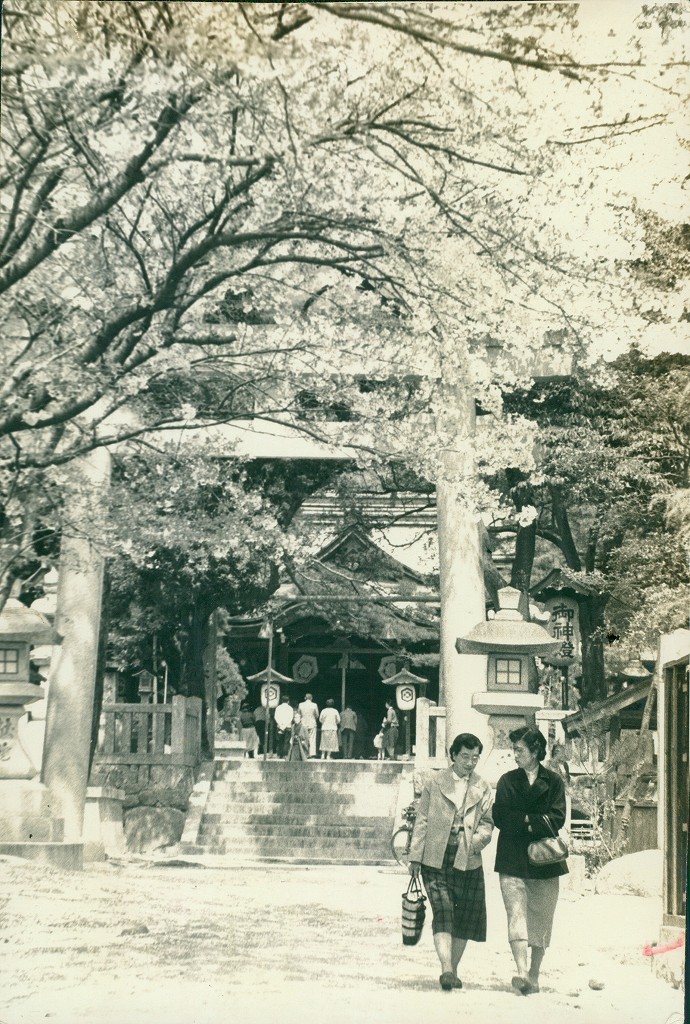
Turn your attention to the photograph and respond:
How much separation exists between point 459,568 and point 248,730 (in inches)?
56.8

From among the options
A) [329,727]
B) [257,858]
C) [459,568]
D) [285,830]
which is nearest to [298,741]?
[329,727]

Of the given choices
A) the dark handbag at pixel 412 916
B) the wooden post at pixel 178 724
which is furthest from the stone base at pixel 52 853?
the dark handbag at pixel 412 916

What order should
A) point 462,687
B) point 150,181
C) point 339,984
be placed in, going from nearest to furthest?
1. point 339,984
2. point 150,181
3. point 462,687

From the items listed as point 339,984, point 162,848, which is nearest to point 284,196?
point 162,848

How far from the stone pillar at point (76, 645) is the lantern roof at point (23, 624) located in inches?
2.5

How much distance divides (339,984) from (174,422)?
7.68ft

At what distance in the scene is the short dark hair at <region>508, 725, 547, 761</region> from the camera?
4492 millimetres

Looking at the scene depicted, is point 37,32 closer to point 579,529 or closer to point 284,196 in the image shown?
point 284,196

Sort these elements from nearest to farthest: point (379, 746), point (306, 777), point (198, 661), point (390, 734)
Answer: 1. point (306, 777)
2. point (198, 661)
3. point (379, 746)
4. point (390, 734)

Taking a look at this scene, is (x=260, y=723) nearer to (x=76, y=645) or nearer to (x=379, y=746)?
(x=379, y=746)

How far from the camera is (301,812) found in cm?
490

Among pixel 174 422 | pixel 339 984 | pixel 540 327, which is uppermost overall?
pixel 540 327

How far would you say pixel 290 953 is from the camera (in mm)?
4258

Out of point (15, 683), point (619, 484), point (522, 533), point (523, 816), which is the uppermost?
point (619, 484)
